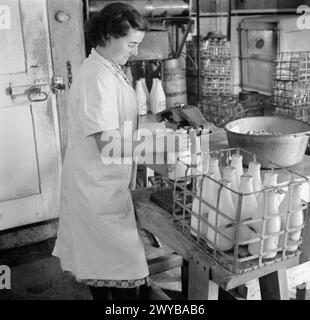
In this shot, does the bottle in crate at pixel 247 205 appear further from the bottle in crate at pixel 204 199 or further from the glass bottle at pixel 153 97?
the glass bottle at pixel 153 97

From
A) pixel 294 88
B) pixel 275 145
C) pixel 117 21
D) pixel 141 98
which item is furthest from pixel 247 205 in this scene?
pixel 294 88

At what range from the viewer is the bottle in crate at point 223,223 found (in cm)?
144

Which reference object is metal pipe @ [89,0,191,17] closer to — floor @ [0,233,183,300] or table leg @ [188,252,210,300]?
floor @ [0,233,183,300]

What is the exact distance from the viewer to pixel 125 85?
1901 mm

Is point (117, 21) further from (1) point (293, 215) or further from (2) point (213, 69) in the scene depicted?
(2) point (213, 69)

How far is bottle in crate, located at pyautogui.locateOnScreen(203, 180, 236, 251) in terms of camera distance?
1.44m

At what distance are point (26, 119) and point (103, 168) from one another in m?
1.36

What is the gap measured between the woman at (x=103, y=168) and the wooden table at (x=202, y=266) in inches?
3.8

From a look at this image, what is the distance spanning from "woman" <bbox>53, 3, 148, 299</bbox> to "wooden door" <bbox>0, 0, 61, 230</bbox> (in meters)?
1.08

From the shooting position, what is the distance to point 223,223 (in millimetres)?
1447
